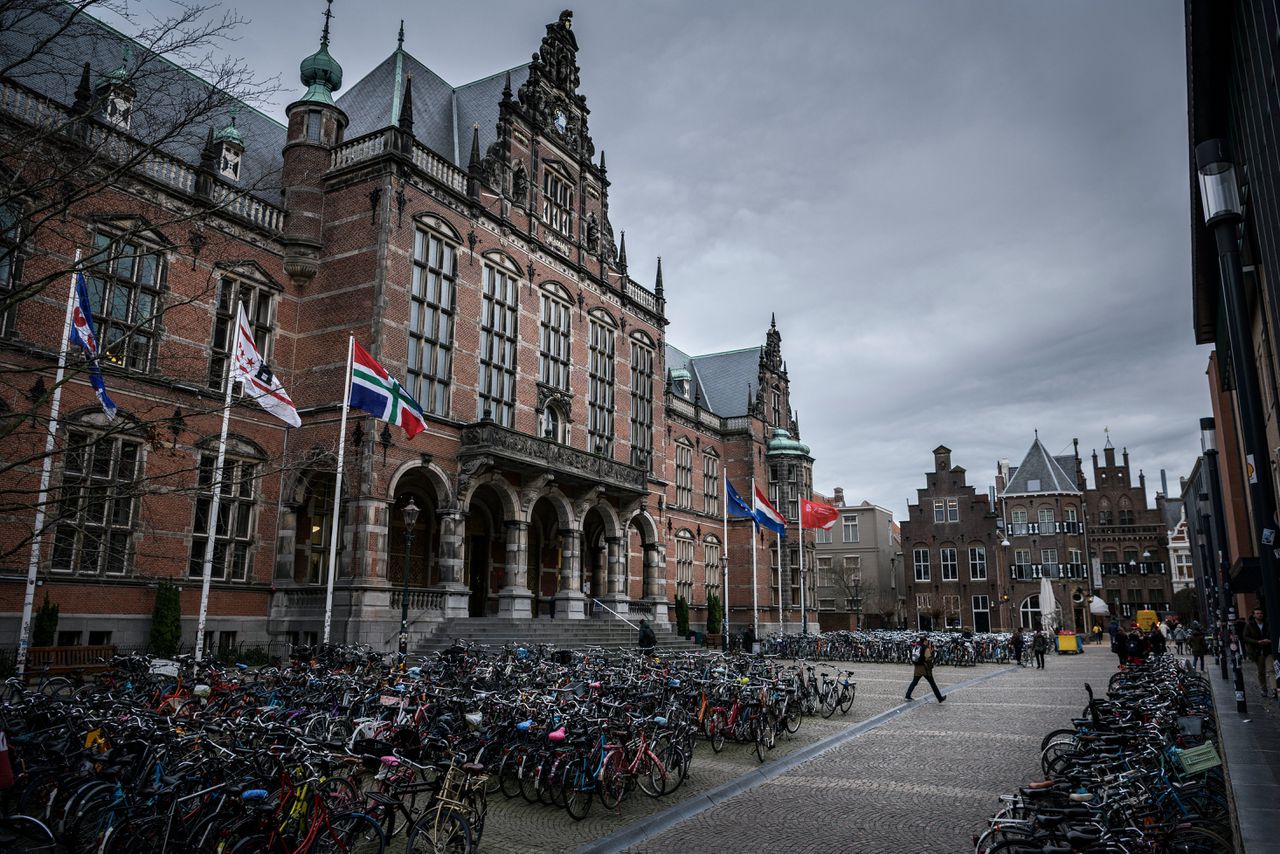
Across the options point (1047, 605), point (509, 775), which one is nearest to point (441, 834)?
point (509, 775)

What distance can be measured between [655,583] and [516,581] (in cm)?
1042

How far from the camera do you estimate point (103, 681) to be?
10.9m

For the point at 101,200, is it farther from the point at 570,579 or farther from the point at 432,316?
the point at 570,579

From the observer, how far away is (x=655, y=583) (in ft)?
112

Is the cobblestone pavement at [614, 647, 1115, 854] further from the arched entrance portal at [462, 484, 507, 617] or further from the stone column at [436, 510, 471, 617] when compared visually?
the arched entrance portal at [462, 484, 507, 617]

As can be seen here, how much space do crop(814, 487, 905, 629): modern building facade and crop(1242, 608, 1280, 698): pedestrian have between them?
4696cm

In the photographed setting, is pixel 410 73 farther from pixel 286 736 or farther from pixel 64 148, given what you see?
pixel 286 736

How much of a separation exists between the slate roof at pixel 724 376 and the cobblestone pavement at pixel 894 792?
108 ft

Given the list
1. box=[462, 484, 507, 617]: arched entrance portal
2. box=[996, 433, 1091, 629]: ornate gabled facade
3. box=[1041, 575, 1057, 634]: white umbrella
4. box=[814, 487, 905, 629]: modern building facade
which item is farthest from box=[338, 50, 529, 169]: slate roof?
box=[996, 433, 1091, 629]: ornate gabled facade

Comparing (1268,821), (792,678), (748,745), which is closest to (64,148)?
(1268,821)

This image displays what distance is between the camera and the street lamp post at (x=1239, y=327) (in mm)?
7871

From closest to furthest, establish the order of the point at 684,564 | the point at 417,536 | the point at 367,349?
the point at 367,349, the point at 417,536, the point at 684,564

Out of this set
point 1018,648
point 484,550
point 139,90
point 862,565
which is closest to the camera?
point 139,90

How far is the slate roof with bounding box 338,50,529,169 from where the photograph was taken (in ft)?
90.6
